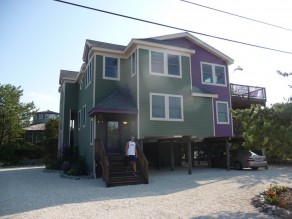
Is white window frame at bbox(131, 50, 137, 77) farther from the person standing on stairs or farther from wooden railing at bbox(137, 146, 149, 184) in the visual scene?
wooden railing at bbox(137, 146, 149, 184)

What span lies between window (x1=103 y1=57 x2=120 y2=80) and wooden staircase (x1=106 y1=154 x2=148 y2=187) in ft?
18.8

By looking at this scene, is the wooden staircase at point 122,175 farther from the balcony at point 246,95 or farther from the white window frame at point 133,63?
the balcony at point 246,95

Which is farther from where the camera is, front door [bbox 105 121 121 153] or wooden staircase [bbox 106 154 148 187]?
front door [bbox 105 121 121 153]

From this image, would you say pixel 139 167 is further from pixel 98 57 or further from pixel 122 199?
pixel 98 57

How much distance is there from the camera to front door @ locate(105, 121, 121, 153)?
16.5m

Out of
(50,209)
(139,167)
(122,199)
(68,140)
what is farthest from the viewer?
(68,140)

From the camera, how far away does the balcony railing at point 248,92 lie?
22906mm

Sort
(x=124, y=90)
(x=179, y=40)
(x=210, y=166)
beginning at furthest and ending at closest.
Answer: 1. (x=210, y=166)
2. (x=179, y=40)
3. (x=124, y=90)

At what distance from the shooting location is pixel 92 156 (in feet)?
53.4

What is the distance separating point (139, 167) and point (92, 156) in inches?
153

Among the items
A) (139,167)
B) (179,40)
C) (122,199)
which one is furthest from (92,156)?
(179,40)

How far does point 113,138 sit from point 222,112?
8538mm

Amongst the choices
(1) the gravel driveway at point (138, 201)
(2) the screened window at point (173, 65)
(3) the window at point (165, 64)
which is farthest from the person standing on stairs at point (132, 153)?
(2) the screened window at point (173, 65)

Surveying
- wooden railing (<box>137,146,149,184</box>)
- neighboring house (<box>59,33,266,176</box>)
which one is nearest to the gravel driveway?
wooden railing (<box>137,146,149,184</box>)
